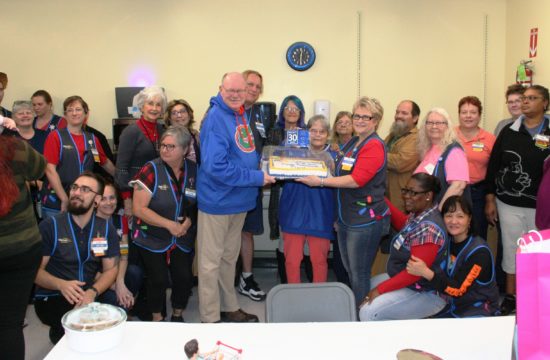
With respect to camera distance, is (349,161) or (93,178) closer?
(93,178)

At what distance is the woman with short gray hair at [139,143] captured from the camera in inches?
131

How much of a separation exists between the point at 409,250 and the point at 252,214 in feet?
4.78

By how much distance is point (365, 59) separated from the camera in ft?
17.9

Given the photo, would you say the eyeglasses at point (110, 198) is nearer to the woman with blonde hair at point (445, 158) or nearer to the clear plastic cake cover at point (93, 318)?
the clear plastic cake cover at point (93, 318)

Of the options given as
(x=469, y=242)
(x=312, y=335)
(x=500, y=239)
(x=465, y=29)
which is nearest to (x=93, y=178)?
(x=312, y=335)

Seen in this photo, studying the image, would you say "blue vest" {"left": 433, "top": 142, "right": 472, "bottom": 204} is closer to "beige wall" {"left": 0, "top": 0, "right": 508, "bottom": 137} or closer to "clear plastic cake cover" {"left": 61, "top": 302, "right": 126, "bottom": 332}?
Answer: "clear plastic cake cover" {"left": 61, "top": 302, "right": 126, "bottom": 332}

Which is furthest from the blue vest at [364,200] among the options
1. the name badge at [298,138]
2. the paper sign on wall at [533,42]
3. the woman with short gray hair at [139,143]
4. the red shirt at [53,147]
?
the paper sign on wall at [533,42]

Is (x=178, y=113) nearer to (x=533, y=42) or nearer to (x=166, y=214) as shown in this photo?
(x=166, y=214)

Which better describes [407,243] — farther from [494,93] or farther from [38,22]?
[38,22]

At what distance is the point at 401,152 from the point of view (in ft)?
11.7

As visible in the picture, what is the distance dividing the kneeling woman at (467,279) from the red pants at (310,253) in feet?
3.05

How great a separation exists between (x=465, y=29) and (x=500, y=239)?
267 cm

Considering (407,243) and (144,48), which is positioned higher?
(144,48)

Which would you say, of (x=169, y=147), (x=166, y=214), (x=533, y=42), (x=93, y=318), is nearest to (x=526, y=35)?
(x=533, y=42)
